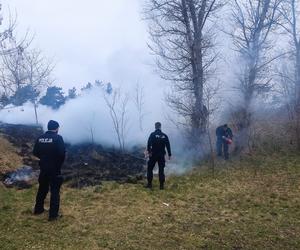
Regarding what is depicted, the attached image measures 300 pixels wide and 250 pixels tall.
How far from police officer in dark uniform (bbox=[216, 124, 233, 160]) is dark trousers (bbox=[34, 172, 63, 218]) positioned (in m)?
9.19

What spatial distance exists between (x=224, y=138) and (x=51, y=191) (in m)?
9.37

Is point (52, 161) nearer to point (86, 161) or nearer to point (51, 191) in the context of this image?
point (51, 191)

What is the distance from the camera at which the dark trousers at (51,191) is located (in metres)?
8.03

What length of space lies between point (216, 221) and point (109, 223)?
2406 mm

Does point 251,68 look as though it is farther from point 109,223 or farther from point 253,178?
point 109,223

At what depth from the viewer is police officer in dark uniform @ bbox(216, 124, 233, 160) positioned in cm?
1579

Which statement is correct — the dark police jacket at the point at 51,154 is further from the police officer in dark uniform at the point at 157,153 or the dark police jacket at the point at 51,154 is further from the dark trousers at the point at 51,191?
the police officer in dark uniform at the point at 157,153

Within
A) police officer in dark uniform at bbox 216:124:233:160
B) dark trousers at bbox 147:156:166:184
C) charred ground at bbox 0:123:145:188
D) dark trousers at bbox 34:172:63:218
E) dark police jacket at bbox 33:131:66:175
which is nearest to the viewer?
dark trousers at bbox 34:172:63:218

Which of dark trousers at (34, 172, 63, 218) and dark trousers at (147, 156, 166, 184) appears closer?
dark trousers at (34, 172, 63, 218)

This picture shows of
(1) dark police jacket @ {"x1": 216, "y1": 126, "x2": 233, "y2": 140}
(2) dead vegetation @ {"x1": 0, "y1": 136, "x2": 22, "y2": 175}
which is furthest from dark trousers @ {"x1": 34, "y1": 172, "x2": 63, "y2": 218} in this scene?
(1) dark police jacket @ {"x1": 216, "y1": 126, "x2": 233, "y2": 140}

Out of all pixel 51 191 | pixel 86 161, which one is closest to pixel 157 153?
pixel 51 191

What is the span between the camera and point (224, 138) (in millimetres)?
15781

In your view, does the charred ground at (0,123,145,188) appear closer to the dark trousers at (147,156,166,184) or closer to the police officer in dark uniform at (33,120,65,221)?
the dark trousers at (147,156,166,184)

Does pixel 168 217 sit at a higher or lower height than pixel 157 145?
lower
